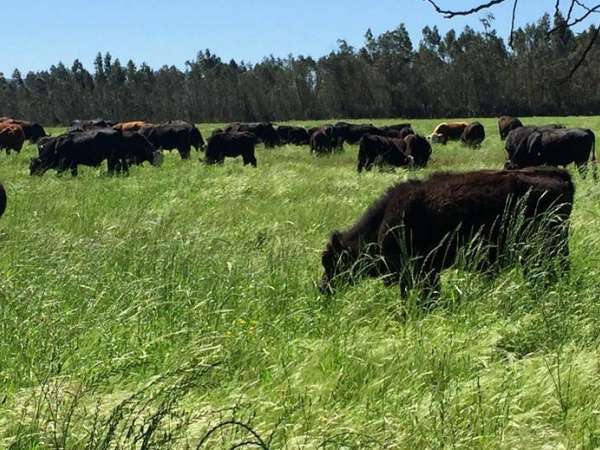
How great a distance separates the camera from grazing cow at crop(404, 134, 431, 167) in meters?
23.2


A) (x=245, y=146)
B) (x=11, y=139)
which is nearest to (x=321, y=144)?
(x=245, y=146)

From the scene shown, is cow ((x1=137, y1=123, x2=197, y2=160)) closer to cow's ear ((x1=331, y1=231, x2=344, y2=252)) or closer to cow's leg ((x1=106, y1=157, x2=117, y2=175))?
cow's leg ((x1=106, y1=157, x2=117, y2=175))

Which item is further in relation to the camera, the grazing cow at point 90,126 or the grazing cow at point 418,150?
the grazing cow at point 90,126

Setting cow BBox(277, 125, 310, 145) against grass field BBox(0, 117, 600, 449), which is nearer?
grass field BBox(0, 117, 600, 449)

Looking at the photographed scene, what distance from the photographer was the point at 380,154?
2172 centimetres

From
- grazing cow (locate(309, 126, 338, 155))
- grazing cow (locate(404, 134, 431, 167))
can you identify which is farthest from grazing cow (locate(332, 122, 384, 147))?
grazing cow (locate(404, 134, 431, 167))

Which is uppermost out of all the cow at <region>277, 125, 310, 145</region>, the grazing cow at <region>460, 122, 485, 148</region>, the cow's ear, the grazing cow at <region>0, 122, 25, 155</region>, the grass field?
the grazing cow at <region>0, 122, 25, 155</region>

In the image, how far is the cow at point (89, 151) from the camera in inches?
798

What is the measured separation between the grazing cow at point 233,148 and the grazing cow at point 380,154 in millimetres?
4337

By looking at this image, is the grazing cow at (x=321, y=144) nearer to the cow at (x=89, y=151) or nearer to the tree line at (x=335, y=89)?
the cow at (x=89, y=151)

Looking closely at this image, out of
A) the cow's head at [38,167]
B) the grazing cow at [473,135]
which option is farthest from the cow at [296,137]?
the cow's head at [38,167]

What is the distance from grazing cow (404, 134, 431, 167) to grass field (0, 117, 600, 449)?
16510mm

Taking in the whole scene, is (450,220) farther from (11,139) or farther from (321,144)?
(11,139)

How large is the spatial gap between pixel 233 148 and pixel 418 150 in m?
6.53
